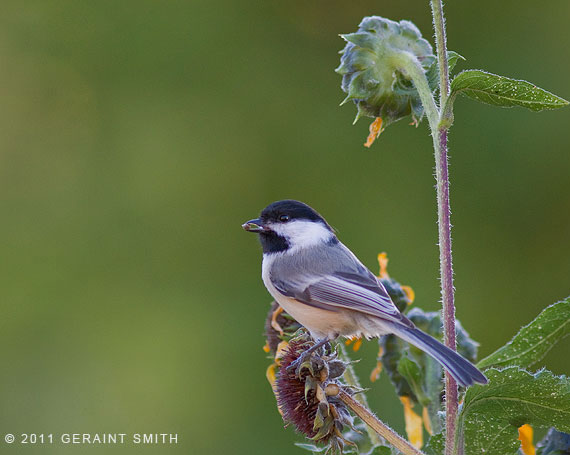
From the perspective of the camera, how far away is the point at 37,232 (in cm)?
397

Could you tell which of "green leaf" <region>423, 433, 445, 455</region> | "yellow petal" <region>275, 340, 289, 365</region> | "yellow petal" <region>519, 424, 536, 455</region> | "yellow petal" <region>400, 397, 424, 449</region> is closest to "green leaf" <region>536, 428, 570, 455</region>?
"yellow petal" <region>519, 424, 536, 455</region>

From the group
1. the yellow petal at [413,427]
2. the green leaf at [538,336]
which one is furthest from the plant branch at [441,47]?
the yellow petal at [413,427]

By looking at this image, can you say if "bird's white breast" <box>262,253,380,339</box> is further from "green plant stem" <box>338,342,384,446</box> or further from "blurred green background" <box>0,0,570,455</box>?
"blurred green background" <box>0,0,570,455</box>

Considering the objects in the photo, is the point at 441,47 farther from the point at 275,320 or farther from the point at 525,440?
the point at 275,320

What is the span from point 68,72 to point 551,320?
135 inches

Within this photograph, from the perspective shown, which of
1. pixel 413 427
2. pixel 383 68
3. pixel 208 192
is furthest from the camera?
pixel 208 192

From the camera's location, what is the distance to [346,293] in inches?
69.8

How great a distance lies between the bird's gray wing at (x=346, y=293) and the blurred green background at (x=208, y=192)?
4.55ft

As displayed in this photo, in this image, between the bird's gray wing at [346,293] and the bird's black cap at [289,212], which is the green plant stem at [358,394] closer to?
the bird's gray wing at [346,293]

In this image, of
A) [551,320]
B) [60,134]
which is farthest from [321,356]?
[60,134]

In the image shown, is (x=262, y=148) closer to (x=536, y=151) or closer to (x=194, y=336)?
(x=194, y=336)

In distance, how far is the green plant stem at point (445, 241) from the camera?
126 cm

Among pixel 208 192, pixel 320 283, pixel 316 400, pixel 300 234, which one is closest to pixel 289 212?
pixel 300 234

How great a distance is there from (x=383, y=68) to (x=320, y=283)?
51cm
